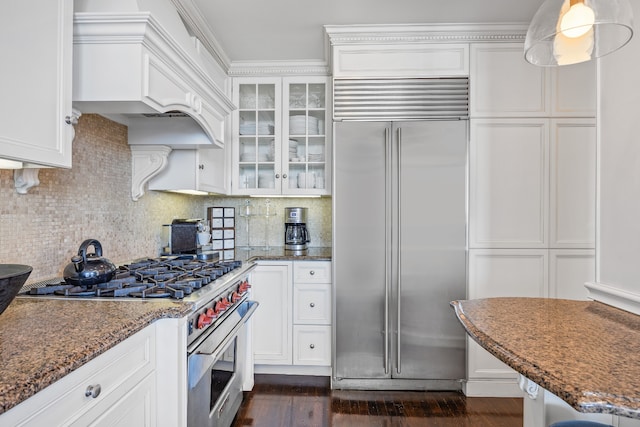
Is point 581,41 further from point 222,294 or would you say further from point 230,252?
point 230,252

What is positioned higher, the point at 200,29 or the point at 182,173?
the point at 200,29

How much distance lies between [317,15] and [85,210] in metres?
1.78

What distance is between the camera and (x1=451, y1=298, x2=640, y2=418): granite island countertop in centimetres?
68

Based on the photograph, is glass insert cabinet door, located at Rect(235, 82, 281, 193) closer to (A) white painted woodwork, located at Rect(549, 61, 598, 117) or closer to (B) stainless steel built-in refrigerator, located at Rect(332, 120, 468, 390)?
(B) stainless steel built-in refrigerator, located at Rect(332, 120, 468, 390)

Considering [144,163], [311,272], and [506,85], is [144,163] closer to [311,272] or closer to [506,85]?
[311,272]

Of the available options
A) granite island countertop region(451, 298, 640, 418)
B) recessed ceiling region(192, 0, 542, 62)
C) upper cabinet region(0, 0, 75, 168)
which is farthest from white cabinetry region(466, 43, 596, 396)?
upper cabinet region(0, 0, 75, 168)

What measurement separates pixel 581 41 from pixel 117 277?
2.01 metres

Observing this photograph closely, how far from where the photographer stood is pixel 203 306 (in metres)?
1.54

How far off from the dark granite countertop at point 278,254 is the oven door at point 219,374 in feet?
1.51

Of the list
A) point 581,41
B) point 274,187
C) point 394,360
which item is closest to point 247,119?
point 274,187

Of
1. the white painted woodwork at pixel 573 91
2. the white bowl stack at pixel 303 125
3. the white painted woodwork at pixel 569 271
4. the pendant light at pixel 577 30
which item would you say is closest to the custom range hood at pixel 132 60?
the white bowl stack at pixel 303 125

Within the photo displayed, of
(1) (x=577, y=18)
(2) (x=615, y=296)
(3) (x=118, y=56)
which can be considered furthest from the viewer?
(3) (x=118, y=56)

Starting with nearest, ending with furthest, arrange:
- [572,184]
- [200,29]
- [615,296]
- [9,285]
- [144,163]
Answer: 1. [9,285]
2. [615,296]
3. [144,163]
4. [200,29]
5. [572,184]

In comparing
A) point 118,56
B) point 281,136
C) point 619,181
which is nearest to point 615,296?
point 619,181
